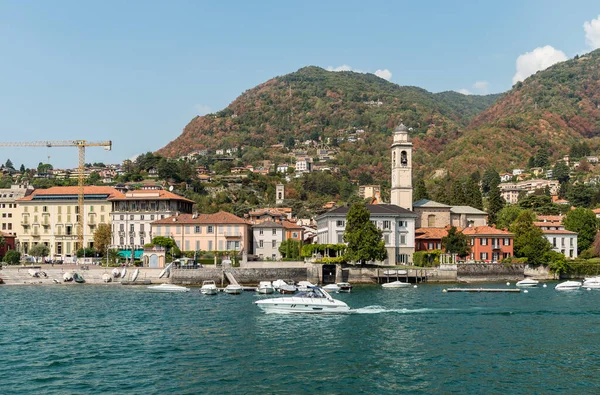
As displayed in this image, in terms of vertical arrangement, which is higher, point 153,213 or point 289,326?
point 153,213

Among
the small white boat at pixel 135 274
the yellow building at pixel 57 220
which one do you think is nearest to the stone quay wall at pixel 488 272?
the small white boat at pixel 135 274

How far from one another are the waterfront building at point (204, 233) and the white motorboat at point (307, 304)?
45.0 m

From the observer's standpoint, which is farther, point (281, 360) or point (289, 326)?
point (289, 326)

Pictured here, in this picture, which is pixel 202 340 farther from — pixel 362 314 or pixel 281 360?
pixel 362 314

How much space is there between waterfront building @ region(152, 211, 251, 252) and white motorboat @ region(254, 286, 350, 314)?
148ft

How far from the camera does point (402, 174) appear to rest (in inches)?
3893

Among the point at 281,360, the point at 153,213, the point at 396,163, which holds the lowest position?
the point at 281,360

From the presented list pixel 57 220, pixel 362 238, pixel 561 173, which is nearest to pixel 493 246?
pixel 362 238

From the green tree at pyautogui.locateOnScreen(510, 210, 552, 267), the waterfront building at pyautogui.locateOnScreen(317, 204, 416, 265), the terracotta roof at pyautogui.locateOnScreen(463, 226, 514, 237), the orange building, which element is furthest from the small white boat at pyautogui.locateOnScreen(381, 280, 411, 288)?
the green tree at pyautogui.locateOnScreen(510, 210, 552, 267)

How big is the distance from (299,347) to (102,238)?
234 ft

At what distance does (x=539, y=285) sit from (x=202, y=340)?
51032 millimetres

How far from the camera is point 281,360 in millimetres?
33281

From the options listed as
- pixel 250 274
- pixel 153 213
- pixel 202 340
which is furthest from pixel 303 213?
pixel 202 340

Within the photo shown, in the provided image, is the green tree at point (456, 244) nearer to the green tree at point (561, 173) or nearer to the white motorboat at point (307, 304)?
the white motorboat at point (307, 304)
